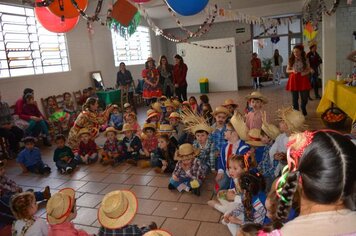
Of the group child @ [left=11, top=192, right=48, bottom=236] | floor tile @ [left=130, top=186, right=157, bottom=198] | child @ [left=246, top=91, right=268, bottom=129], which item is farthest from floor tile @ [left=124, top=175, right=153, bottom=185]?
child @ [left=11, top=192, right=48, bottom=236]

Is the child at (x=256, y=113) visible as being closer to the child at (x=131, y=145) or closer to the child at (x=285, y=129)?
the child at (x=285, y=129)

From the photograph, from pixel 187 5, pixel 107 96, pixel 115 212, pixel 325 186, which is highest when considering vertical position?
pixel 187 5

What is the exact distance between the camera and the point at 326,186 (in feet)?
2.82

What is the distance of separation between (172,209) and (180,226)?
0.34 m

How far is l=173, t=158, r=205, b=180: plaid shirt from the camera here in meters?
3.29

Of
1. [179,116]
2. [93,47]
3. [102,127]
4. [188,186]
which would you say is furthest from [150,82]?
[188,186]

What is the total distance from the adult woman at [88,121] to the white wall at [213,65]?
676cm

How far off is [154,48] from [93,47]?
4321 millimetres

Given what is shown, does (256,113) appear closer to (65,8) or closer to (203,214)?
(203,214)

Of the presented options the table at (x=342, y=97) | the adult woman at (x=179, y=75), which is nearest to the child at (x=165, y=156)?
the table at (x=342, y=97)

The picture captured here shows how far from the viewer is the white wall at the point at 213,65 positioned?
38.4 feet

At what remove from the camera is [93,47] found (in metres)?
8.84

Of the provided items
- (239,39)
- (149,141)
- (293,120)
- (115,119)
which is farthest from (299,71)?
(239,39)

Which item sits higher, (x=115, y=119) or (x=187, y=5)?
(x=187, y=5)
